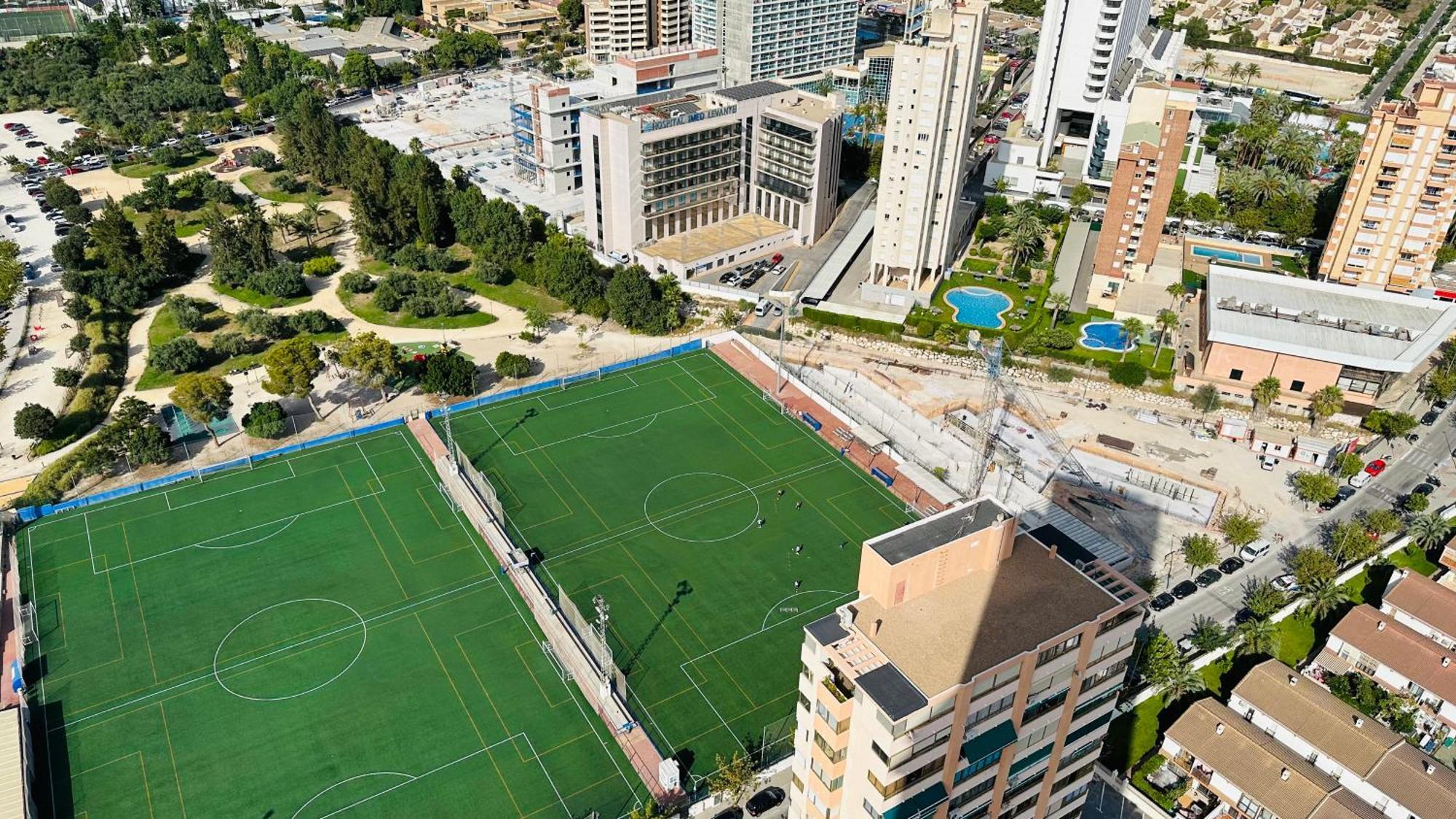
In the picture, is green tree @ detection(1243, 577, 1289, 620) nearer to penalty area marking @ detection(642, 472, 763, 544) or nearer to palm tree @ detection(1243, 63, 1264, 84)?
penalty area marking @ detection(642, 472, 763, 544)

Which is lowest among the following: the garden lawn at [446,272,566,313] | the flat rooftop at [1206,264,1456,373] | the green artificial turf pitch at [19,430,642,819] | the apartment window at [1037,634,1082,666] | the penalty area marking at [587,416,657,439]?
the green artificial turf pitch at [19,430,642,819]

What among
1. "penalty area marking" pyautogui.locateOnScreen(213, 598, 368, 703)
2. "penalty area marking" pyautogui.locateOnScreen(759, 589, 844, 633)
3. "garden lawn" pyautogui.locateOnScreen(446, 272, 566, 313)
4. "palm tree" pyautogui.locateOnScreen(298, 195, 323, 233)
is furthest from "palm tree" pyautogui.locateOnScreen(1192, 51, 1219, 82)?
"penalty area marking" pyautogui.locateOnScreen(213, 598, 368, 703)

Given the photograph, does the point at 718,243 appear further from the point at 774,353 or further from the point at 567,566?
the point at 567,566

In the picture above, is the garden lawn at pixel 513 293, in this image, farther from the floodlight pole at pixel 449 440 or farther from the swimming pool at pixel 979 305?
the swimming pool at pixel 979 305

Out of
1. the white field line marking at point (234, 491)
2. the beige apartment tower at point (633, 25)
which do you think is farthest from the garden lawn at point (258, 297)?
the beige apartment tower at point (633, 25)

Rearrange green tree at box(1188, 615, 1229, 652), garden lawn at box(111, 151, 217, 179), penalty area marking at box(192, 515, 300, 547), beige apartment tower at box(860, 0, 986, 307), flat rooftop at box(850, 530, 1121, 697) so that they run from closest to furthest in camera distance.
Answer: flat rooftop at box(850, 530, 1121, 697) < green tree at box(1188, 615, 1229, 652) < penalty area marking at box(192, 515, 300, 547) < beige apartment tower at box(860, 0, 986, 307) < garden lawn at box(111, 151, 217, 179)

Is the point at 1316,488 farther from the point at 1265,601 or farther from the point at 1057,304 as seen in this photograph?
the point at 1057,304

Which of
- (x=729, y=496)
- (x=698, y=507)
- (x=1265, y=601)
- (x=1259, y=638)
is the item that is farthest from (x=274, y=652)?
(x=1265, y=601)
